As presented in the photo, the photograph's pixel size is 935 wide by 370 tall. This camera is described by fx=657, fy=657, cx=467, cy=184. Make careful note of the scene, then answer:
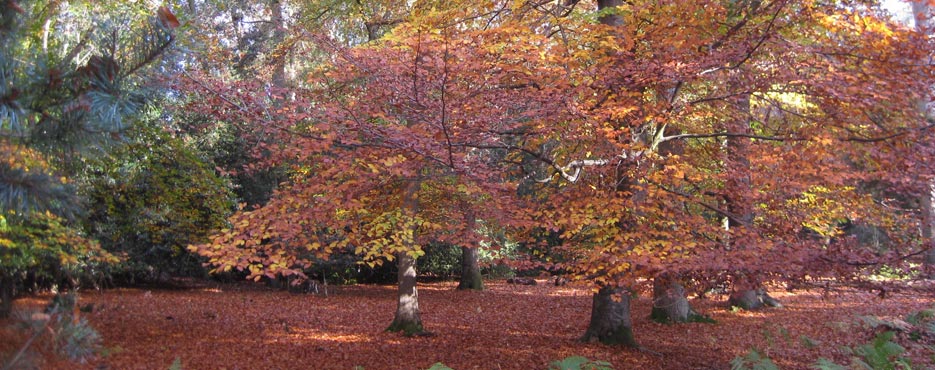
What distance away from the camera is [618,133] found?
7734 millimetres

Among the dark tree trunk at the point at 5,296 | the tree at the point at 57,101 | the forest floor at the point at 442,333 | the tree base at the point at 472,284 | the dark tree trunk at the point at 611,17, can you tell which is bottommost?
the forest floor at the point at 442,333

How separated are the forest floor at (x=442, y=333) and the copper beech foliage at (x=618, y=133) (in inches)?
51.3

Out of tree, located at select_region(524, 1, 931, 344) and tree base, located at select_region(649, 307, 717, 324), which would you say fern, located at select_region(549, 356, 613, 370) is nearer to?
tree, located at select_region(524, 1, 931, 344)

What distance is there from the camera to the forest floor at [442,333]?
930cm

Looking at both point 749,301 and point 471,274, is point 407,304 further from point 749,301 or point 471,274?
point 749,301

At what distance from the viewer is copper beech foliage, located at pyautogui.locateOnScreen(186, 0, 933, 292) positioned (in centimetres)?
662

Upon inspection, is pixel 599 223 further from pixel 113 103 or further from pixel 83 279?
pixel 83 279

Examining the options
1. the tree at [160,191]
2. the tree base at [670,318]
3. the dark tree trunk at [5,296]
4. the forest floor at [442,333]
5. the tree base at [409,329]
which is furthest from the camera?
the tree base at [670,318]

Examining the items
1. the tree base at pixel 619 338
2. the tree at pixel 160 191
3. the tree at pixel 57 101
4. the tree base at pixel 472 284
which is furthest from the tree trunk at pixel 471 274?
the tree at pixel 57 101

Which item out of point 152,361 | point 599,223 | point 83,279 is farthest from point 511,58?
point 83,279

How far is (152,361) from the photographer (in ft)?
28.5

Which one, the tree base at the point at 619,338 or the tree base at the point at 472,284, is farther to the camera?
the tree base at the point at 472,284

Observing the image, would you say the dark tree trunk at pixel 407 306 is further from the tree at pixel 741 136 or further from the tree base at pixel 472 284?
the tree base at pixel 472 284

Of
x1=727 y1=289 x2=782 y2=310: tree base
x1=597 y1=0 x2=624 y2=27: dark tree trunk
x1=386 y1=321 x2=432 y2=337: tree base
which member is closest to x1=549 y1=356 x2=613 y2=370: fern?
x1=386 y1=321 x2=432 y2=337: tree base
